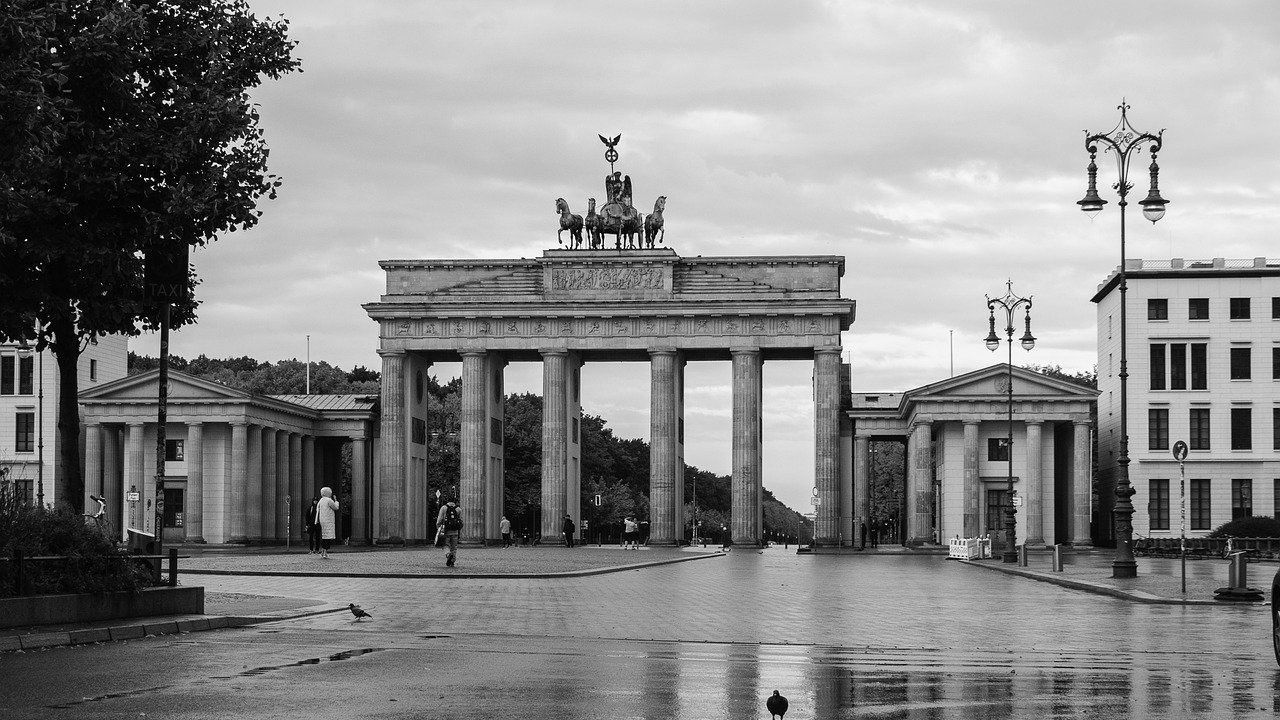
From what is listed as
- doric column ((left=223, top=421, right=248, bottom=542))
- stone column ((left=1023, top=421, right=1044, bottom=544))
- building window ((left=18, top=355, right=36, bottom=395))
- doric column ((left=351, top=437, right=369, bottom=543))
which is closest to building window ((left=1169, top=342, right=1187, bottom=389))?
stone column ((left=1023, top=421, right=1044, bottom=544))

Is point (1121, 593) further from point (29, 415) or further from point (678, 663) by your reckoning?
point (29, 415)

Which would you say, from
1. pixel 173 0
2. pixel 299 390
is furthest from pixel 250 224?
pixel 299 390

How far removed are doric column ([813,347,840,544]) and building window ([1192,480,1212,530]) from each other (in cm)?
2086

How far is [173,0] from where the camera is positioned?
99.4 ft

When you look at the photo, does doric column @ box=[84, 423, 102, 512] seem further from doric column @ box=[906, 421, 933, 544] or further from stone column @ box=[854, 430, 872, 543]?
doric column @ box=[906, 421, 933, 544]

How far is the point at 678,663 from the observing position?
1962 centimetres

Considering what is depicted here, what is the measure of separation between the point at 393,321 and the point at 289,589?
224 ft

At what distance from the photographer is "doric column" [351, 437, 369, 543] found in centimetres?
10862

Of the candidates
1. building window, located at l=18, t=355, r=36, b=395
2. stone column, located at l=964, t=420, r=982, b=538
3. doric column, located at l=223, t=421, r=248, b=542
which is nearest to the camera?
stone column, located at l=964, t=420, r=982, b=538

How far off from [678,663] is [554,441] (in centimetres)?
8334

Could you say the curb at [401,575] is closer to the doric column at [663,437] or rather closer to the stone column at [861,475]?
the doric column at [663,437]

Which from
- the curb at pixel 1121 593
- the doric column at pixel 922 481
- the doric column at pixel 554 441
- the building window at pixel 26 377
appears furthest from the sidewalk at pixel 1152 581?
the building window at pixel 26 377

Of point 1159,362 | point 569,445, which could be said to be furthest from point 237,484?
point 1159,362

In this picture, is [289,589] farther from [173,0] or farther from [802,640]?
[802,640]
